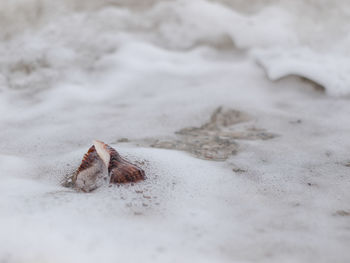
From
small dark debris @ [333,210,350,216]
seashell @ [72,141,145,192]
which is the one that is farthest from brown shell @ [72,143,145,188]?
small dark debris @ [333,210,350,216]

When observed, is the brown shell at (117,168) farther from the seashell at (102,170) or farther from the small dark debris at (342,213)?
the small dark debris at (342,213)

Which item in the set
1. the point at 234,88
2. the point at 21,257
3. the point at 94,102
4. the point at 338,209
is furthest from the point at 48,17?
the point at 338,209

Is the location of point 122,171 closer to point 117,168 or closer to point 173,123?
point 117,168

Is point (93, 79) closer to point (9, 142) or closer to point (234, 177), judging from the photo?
point (9, 142)

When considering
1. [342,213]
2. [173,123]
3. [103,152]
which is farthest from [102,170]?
[342,213]

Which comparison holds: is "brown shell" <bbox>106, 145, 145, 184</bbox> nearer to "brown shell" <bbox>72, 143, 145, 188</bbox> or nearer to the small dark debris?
"brown shell" <bbox>72, 143, 145, 188</bbox>

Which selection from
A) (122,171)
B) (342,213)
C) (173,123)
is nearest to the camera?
(342,213)
